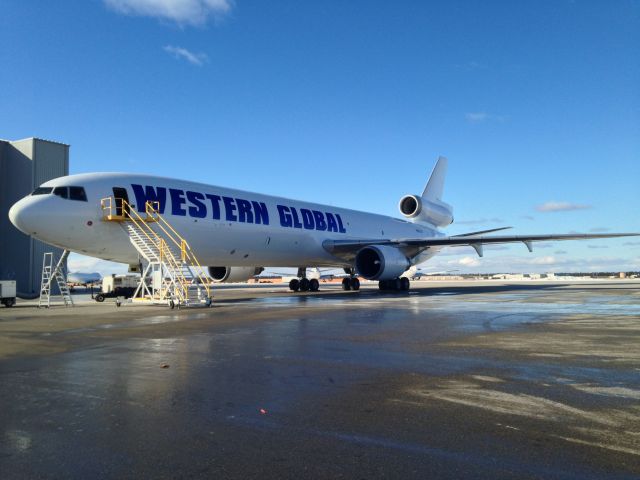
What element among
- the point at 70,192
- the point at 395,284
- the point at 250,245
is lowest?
the point at 395,284

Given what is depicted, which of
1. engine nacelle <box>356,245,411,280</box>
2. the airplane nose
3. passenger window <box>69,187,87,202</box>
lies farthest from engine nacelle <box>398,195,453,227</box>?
the airplane nose

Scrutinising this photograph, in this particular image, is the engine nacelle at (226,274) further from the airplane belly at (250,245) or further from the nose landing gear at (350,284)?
the nose landing gear at (350,284)

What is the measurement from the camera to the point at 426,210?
113 ft

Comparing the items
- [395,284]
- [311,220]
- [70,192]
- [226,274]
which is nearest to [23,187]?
[226,274]

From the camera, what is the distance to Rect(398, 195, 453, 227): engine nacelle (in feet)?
108

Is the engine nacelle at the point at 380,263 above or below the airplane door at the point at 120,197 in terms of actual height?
below

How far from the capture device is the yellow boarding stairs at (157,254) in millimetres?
15336

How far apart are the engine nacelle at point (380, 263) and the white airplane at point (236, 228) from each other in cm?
5

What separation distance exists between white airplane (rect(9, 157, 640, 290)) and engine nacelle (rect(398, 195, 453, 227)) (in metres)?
0.09

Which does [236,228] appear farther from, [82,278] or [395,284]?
[82,278]

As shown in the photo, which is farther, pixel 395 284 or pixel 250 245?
pixel 395 284

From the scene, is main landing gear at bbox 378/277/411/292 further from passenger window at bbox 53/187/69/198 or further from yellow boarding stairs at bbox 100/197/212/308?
passenger window at bbox 53/187/69/198

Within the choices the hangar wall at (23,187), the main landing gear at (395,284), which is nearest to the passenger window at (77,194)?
the main landing gear at (395,284)

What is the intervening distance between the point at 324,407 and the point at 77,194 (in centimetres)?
1454
